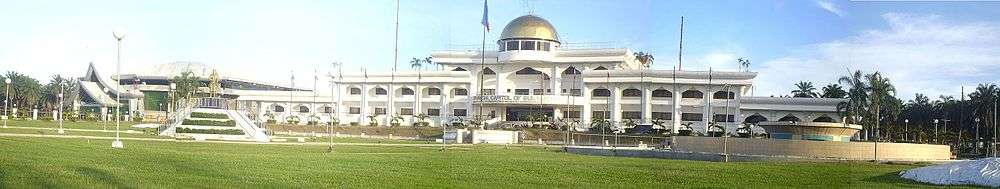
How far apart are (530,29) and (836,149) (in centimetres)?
4731

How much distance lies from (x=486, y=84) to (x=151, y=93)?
1530 inches

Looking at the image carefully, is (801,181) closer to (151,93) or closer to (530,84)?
(530,84)

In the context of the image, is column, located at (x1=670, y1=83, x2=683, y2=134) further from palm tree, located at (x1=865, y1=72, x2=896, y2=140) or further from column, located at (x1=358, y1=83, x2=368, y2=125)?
column, located at (x1=358, y1=83, x2=368, y2=125)

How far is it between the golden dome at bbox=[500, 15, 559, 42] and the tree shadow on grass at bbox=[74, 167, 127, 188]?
2464 inches

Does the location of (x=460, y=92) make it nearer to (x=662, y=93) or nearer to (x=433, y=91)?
(x=433, y=91)

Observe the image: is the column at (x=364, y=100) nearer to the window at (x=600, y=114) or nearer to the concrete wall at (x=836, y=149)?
the window at (x=600, y=114)

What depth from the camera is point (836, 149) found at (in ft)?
99.7

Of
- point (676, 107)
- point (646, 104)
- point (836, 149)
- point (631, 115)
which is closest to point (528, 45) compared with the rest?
point (631, 115)

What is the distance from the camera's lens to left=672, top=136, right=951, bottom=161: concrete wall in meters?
30.4

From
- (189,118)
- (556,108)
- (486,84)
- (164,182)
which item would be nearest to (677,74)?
(556,108)

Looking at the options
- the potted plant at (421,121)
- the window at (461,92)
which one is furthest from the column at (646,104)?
the potted plant at (421,121)

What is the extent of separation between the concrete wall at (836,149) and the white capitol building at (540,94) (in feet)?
109

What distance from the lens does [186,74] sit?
275 feet

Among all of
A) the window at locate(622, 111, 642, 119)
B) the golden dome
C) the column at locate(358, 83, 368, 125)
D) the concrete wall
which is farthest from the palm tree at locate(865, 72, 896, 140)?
the column at locate(358, 83, 368, 125)
